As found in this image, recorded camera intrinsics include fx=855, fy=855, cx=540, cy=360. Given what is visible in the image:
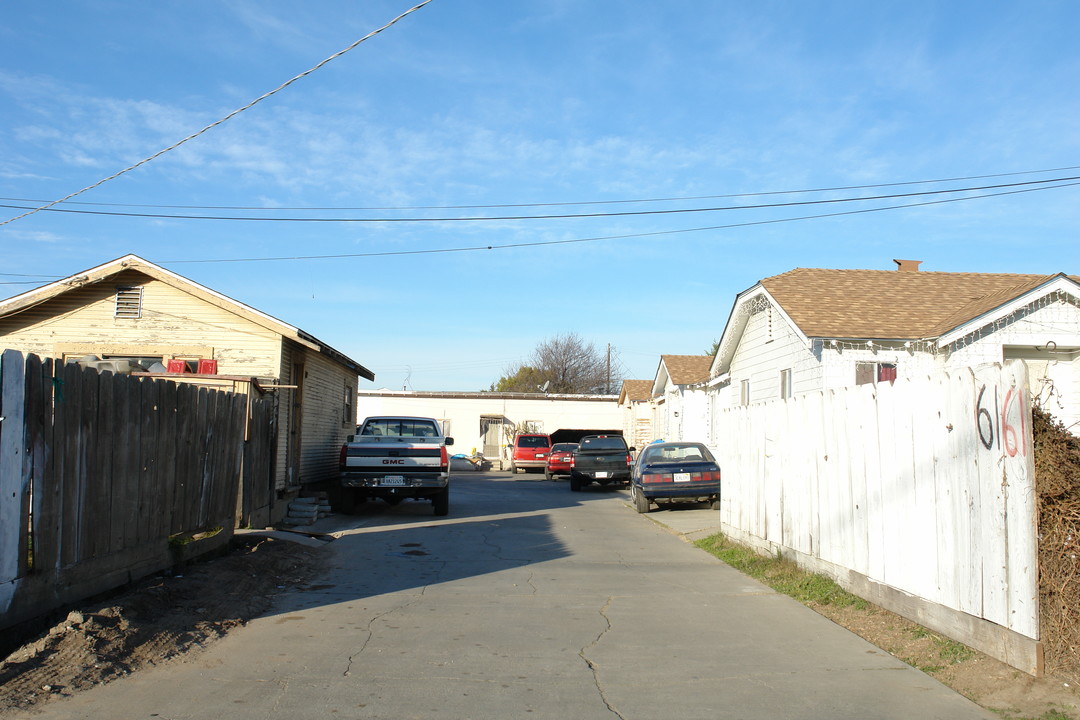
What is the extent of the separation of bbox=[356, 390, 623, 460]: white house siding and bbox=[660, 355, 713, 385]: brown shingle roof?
13343mm

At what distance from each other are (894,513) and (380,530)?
9508 millimetres

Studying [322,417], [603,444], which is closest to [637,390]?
[603,444]

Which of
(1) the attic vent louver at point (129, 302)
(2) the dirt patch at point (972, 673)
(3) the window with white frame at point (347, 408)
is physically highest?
(1) the attic vent louver at point (129, 302)

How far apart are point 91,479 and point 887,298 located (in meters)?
15.8

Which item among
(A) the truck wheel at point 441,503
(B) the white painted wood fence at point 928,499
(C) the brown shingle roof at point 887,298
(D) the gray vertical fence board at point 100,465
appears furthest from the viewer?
(A) the truck wheel at point 441,503

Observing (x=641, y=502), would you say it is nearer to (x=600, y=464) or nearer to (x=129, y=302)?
(x=600, y=464)

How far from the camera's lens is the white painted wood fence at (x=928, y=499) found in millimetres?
5496

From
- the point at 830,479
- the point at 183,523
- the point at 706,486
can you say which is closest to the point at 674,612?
the point at 830,479

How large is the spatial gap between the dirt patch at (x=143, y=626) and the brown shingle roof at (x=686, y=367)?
2225cm

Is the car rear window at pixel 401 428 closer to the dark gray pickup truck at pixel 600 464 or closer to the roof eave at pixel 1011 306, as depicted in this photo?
the dark gray pickup truck at pixel 600 464

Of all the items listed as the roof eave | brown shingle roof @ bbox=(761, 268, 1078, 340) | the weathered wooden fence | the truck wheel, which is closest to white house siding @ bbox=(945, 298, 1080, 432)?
Result: the roof eave

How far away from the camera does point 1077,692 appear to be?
16.7 feet

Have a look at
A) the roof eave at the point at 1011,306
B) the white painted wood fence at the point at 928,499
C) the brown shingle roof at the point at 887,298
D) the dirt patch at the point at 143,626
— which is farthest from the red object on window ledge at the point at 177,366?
the roof eave at the point at 1011,306

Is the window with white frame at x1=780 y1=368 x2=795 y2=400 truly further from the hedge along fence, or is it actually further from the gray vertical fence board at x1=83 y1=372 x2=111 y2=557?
the gray vertical fence board at x1=83 y1=372 x2=111 y2=557
